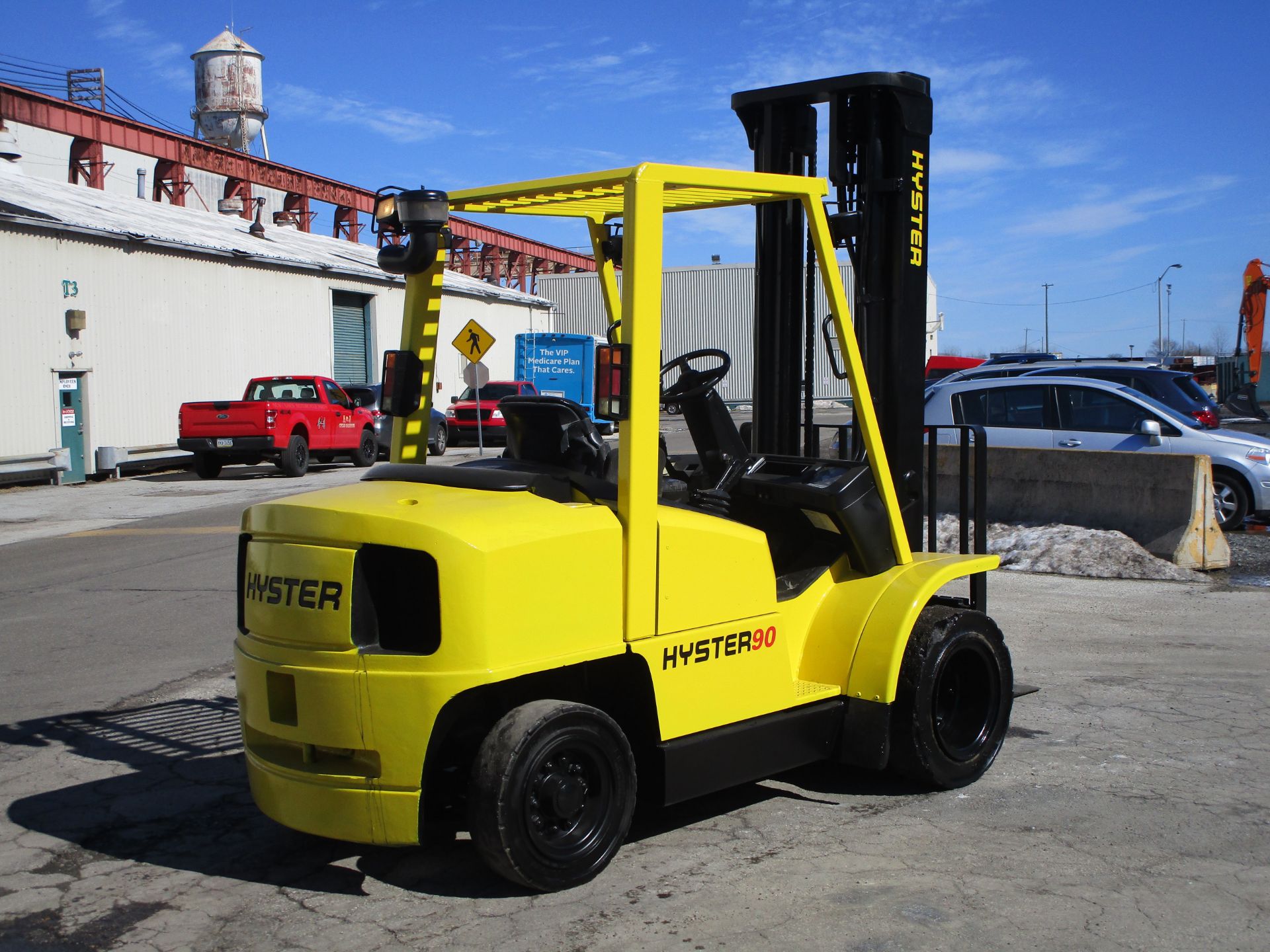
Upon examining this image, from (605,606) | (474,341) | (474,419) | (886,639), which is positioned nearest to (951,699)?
(886,639)

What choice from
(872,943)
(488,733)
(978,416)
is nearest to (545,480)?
(488,733)

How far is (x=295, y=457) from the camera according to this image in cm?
2322

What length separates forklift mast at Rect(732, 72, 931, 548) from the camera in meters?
5.52

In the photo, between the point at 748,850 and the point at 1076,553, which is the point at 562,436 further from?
the point at 1076,553

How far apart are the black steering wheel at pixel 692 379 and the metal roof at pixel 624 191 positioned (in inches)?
26.7

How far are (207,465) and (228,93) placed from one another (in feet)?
111

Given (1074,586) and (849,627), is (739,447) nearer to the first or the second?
(849,627)

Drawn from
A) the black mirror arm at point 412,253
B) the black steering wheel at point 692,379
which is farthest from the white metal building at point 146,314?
the black steering wheel at point 692,379

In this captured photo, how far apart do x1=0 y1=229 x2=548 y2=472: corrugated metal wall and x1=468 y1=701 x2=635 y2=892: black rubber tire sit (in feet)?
67.7

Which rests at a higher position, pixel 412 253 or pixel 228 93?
pixel 228 93

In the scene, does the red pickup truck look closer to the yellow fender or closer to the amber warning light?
the yellow fender

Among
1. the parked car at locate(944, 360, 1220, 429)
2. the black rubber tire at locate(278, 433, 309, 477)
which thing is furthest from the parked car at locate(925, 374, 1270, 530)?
the black rubber tire at locate(278, 433, 309, 477)

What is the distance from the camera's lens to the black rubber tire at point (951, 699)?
198 inches

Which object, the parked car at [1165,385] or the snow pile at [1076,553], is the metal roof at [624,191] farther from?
the parked car at [1165,385]
